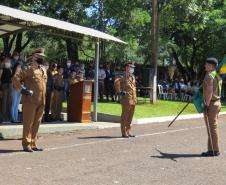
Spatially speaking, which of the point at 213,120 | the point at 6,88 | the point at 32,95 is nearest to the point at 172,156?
the point at 213,120

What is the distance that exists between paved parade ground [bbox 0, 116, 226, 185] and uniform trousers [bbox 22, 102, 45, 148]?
32 cm

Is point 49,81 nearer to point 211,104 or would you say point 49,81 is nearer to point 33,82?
point 33,82

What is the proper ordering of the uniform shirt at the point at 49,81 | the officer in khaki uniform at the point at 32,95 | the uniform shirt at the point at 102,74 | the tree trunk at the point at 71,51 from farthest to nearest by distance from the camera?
the tree trunk at the point at 71,51 → the uniform shirt at the point at 102,74 → the uniform shirt at the point at 49,81 → the officer in khaki uniform at the point at 32,95

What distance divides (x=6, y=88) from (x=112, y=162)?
23.0ft

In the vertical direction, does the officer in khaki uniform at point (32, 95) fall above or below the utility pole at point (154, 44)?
below

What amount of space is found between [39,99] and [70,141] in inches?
105

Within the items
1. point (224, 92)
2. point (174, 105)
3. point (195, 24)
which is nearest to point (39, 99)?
point (174, 105)

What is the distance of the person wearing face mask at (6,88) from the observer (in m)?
16.4

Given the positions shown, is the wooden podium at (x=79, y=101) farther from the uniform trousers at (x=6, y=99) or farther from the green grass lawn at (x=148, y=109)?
the uniform trousers at (x=6, y=99)

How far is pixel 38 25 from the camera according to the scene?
1836 centimetres

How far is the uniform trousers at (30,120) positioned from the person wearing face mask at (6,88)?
4.95 metres

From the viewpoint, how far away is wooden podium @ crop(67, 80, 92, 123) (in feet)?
61.7

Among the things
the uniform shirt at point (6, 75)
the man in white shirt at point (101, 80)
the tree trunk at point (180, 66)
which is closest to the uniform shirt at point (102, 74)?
the man in white shirt at point (101, 80)

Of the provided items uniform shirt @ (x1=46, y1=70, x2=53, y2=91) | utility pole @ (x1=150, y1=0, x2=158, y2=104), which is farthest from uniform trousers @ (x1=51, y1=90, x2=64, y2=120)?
utility pole @ (x1=150, y1=0, x2=158, y2=104)
